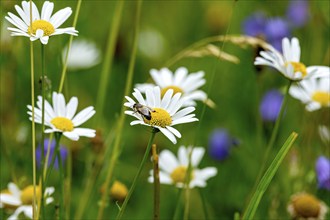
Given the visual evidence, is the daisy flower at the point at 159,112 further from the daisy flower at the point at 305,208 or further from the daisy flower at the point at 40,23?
the daisy flower at the point at 305,208

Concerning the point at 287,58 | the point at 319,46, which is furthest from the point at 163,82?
the point at 319,46

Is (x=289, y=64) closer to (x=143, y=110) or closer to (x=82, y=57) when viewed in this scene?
(x=143, y=110)

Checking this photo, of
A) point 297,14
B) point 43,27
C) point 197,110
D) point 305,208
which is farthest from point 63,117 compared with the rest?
point 297,14

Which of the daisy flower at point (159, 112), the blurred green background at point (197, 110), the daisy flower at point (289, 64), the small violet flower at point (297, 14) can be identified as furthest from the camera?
the small violet flower at point (297, 14)

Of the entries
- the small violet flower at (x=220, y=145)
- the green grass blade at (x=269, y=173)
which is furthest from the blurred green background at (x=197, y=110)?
the green grass blade at (x=269, y=173)

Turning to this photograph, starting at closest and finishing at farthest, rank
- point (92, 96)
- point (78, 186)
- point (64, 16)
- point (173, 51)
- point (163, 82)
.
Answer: point (64, 16) < point (163, 82) < point (78, 186) < point (92, 96) < point (173, 51)

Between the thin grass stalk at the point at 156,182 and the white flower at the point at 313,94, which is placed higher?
the white flower at the point at 313,94

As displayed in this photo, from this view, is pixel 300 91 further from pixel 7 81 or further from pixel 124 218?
pixel 7 81
